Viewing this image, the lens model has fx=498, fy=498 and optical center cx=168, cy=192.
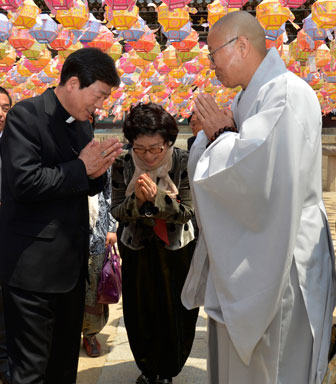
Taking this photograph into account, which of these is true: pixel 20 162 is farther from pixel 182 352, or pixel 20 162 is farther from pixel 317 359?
pixel 182 352

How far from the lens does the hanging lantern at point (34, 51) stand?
5.34 m

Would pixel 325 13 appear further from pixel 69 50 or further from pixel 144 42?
pixel 69 50

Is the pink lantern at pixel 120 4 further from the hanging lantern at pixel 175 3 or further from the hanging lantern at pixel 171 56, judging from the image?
the hanging lantern at pixel 171 56

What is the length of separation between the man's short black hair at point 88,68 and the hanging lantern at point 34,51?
3677mm

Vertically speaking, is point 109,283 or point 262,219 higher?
point 262,219

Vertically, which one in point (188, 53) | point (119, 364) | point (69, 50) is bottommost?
point (119, 364)

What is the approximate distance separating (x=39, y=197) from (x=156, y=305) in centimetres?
114

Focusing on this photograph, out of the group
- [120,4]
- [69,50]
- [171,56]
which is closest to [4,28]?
[69,50]

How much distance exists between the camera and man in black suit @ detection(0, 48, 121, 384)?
6.19ft

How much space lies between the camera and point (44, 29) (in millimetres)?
4711

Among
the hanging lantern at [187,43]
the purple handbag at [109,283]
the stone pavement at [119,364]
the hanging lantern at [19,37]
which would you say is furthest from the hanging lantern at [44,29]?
the stone pavement at [119,364]

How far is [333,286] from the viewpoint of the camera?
1.83m

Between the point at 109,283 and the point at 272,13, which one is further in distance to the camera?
the point at 272,13

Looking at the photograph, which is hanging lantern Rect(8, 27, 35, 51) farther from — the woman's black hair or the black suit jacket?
the black suit jacket
